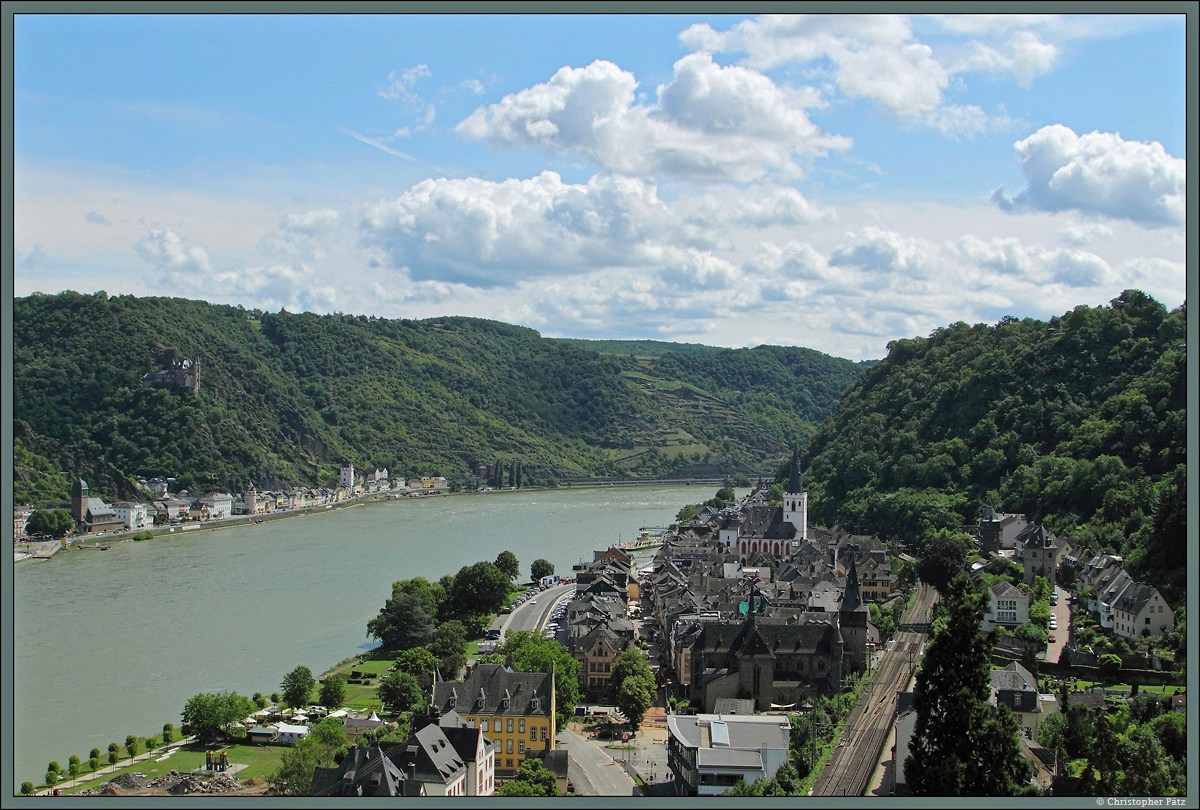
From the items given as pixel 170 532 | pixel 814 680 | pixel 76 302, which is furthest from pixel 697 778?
pixel 76 302

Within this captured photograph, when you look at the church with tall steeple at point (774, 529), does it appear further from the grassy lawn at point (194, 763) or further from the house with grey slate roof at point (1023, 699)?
the grassy lawn at point (194, 763)

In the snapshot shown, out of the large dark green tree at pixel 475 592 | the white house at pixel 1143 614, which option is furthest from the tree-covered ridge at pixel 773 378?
the white house at pixel 1143 614

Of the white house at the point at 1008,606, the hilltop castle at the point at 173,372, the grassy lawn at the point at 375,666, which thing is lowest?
the grassy lawn at the point at 375,666

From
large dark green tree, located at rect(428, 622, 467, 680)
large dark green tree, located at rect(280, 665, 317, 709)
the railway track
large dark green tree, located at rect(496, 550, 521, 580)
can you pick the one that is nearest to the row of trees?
large dark green tree, located at rect(280, 665, 317, 709)

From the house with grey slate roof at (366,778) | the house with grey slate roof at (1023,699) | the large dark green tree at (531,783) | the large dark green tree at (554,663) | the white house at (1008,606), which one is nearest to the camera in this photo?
the house with grey slate roof at (366,778)

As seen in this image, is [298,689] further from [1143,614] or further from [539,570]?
[539,570]
